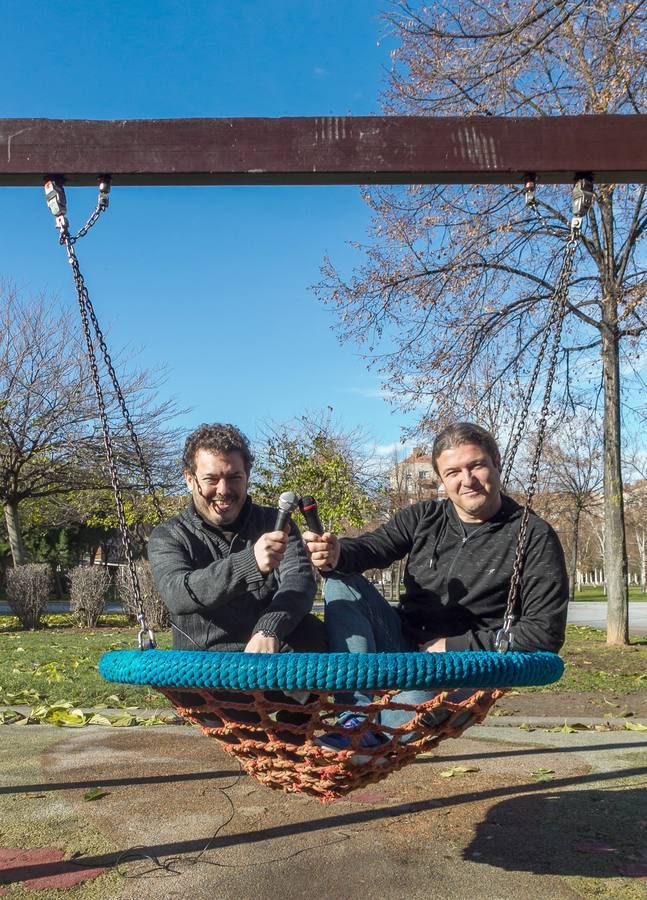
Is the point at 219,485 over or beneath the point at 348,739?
over

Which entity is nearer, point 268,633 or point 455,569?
point 268,633

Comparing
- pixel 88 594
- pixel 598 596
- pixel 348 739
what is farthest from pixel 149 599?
pixel 598 596

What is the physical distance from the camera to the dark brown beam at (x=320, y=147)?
113 inches

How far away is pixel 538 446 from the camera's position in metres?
2.58

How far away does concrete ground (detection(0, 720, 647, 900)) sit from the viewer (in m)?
2.52

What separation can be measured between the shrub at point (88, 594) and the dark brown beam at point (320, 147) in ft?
34.9

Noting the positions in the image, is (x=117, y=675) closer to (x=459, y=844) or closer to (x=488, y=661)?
(x=488, y=661)

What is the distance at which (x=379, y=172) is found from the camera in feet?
9.49

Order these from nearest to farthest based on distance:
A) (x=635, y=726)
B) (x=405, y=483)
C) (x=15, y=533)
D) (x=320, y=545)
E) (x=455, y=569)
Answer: (x=320, y=545) < (x=455, y=569) < (x=635, y=726) < (x=15, y=533) < (x=405, y=483)

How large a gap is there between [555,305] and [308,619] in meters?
1.30

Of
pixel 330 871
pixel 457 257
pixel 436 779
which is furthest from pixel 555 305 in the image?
pixel 457 257

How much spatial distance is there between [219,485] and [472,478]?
2.70ft

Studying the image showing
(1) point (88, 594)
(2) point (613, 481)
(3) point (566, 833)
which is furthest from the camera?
(1) point (88, 594)

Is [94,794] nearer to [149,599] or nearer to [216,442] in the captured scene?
[216,442]
